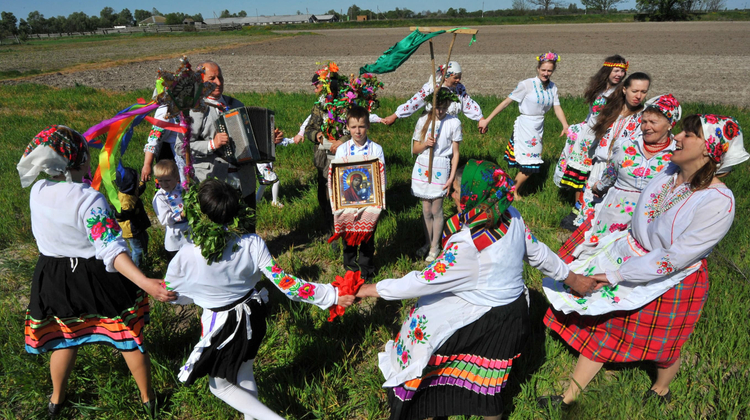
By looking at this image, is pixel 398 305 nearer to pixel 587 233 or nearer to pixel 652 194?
pixel 587 233

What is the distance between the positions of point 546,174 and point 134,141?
27.9 feet

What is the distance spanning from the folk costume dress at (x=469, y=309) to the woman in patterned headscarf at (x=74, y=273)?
1434mm

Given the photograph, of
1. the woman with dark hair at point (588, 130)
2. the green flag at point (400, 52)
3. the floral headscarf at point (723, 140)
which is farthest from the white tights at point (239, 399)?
the woman with dark hair at point (588, 130)

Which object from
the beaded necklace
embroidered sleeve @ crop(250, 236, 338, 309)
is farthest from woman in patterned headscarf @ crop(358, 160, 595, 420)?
→ the beaded necklace

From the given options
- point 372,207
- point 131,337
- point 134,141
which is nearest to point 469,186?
point 372,207

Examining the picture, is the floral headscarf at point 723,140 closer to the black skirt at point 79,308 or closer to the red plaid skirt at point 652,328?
the red plaid skirt at point 652,328

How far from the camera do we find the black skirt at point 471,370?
8.26ft

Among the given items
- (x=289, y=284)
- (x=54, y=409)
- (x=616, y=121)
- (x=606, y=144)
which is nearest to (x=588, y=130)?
(x=616, y=121)

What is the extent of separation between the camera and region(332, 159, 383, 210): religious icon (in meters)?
4.21

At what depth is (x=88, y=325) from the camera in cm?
288

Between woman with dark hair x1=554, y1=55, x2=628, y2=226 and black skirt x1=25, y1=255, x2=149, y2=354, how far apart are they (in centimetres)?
504

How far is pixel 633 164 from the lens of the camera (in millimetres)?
3826

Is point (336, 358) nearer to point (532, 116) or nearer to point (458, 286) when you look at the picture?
point (458, 286)

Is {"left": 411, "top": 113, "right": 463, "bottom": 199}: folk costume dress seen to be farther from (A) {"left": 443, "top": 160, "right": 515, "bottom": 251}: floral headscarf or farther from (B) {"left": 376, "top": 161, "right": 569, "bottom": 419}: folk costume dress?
(A) {"left": 443, "top": 160, "right": 515, "bottom": 251}: floral headscarf
